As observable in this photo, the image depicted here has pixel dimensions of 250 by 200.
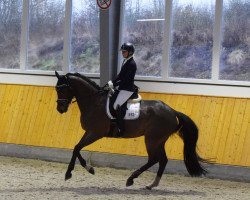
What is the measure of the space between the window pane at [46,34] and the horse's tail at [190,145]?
365 centimetres

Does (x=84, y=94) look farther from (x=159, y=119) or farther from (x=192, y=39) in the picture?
(x=192, y=39)

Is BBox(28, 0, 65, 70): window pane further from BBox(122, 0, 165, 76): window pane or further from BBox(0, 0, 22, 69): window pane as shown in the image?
BBox(122, 0, 165, 76): window pane

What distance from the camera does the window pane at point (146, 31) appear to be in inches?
373

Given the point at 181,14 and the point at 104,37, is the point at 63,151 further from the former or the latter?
the point at 181,14

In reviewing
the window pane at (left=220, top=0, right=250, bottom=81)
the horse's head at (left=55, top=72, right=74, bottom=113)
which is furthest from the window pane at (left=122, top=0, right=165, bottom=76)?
the horse's head at (left=55, top=72, right=74, bottom=113)

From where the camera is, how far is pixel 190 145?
7.32 m

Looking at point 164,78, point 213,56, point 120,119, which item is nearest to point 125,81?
point 120,119

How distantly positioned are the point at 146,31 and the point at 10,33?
284 centimetres

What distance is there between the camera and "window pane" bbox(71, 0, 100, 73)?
998 centimetres

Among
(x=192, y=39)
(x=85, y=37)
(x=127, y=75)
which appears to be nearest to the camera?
(x=127, y=75)

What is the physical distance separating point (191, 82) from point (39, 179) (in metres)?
3.10

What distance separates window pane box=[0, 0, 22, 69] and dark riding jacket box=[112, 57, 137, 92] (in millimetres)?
3908

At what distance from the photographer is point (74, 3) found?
33.0 feet

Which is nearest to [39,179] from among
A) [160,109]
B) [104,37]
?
[160,109]
